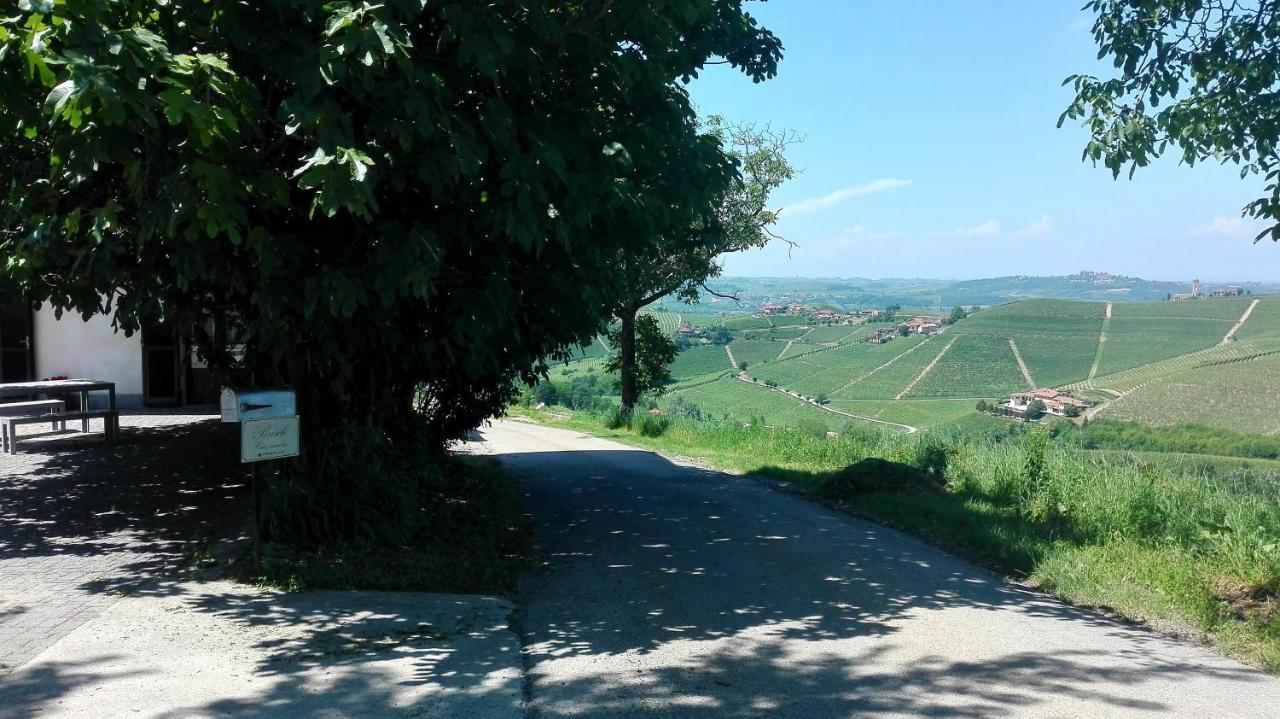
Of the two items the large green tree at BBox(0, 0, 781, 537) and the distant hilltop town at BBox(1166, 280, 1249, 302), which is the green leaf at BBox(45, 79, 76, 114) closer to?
the large green tree at BBox(0, 0, 781, 537)

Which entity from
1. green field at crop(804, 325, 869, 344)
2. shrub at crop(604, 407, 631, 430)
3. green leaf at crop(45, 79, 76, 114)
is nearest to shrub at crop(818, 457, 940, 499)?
green leaf at crop(45, 79, 76, 114)

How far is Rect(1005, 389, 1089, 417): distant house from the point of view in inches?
706

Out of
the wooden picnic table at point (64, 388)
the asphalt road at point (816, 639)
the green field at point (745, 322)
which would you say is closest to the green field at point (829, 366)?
the green field at point (745, 322)

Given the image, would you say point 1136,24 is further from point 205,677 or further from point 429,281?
point 205,677

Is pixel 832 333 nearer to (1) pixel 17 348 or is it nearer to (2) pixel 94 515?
(1) pixel 17 348

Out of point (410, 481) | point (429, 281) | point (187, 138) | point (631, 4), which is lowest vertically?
point (410, 481)

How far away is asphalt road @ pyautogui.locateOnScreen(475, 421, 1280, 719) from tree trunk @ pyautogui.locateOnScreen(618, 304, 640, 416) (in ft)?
47.2

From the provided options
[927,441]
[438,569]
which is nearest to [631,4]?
[438,569]

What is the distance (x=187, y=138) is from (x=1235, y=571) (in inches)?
311

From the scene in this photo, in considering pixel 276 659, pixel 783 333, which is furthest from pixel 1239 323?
pixel 276 659

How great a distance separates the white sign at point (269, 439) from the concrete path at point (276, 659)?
0.95m

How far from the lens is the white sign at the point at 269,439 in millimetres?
7012

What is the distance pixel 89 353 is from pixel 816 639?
16512 millimetres

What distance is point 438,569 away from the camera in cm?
766
